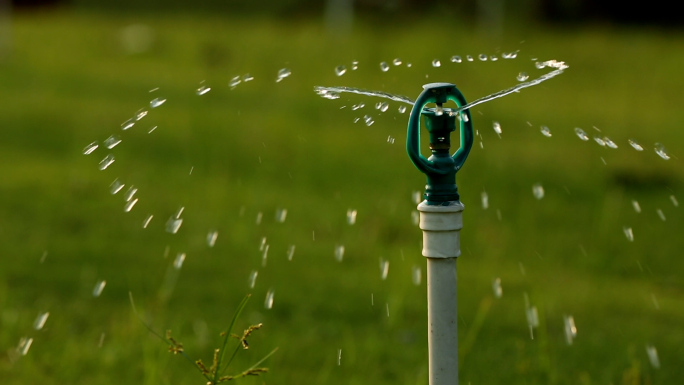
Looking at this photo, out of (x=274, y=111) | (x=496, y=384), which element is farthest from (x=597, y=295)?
(x=274, y=111)

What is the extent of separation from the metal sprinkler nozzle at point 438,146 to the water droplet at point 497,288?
2.16 m

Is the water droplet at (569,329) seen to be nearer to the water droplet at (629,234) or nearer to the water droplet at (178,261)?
the water droplet at (629,234)

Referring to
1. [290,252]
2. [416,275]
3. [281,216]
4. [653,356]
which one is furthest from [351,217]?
[653,356]

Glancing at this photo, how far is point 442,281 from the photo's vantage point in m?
1.72

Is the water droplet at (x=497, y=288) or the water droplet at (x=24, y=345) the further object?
the water droplet at (x=497, y=288)

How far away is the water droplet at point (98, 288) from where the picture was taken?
3764 mm

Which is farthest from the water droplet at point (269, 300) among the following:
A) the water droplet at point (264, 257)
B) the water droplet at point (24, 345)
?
the water droplet at point (24, 345)

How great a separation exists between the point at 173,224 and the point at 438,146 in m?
3.05

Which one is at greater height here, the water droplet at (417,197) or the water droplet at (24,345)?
the water droplet at (24,345)

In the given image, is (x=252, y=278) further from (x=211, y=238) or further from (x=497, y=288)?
(x=497, y=288)

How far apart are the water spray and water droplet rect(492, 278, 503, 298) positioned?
2189 millimetres

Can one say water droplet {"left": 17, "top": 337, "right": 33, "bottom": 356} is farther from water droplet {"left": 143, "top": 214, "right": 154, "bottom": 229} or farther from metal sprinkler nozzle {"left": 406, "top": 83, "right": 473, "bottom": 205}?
metal sprinkler nozzle {"left": 406, "top": 83, "right": 473, "bottom": 205}

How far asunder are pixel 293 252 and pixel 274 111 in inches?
132

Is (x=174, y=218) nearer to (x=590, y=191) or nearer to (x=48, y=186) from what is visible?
(x=48, y=186)
